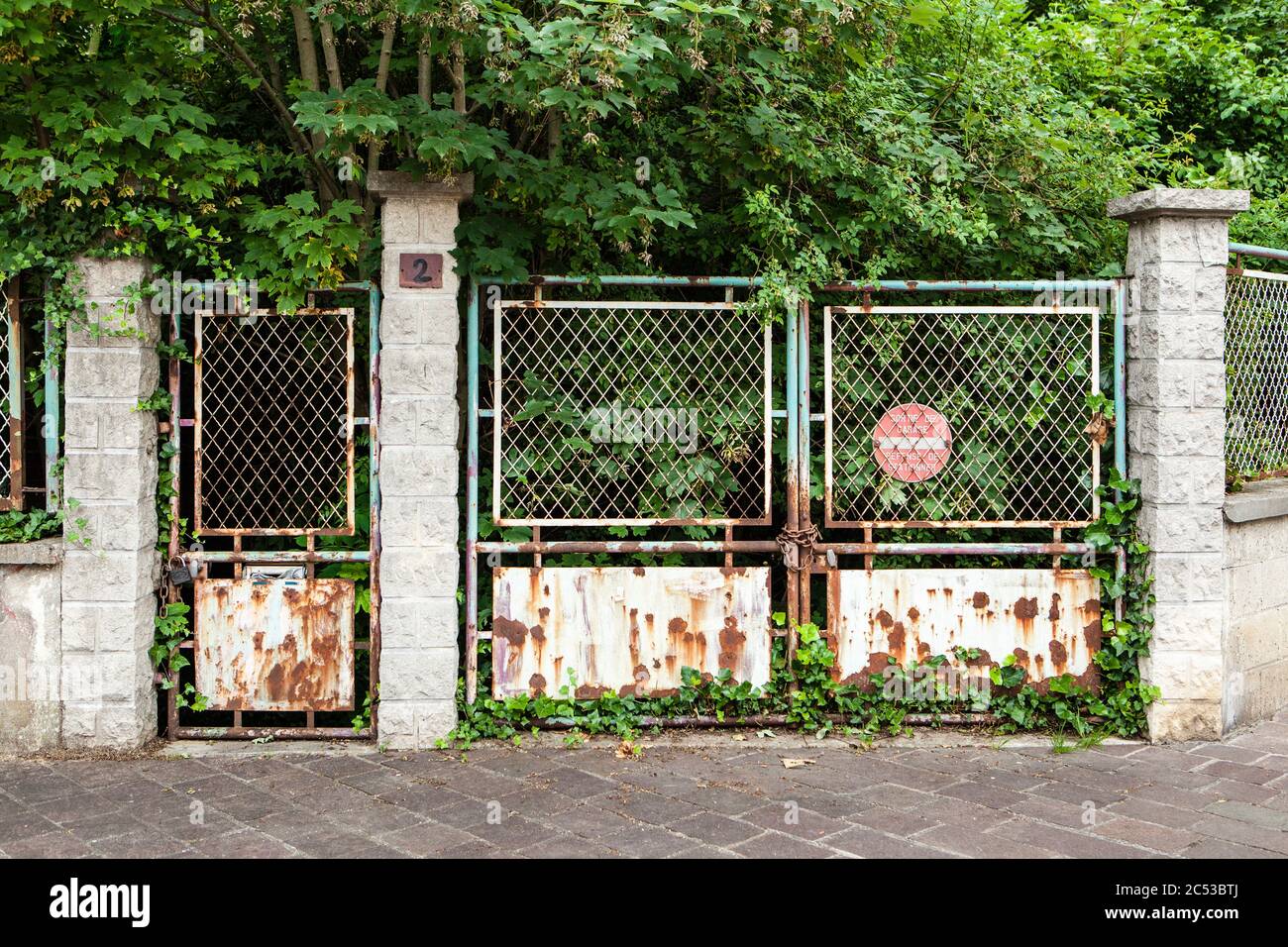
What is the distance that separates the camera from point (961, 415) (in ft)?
20.1

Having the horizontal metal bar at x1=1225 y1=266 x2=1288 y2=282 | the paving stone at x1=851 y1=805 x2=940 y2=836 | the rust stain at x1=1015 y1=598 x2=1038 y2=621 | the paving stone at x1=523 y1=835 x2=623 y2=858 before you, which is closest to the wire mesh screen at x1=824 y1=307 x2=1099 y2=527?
the rust stain at x1=1015 y1=598 x2=1038 y2=621

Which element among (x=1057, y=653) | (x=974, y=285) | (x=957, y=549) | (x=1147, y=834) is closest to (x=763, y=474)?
(x=957, y=549)

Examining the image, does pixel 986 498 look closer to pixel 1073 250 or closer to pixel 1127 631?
pixel 1127 631

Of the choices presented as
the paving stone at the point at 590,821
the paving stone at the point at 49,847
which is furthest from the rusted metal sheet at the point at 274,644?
the paving stone at the point at 590,821

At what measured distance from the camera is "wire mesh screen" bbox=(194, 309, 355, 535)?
583cm

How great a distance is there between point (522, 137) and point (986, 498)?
10.5 ft

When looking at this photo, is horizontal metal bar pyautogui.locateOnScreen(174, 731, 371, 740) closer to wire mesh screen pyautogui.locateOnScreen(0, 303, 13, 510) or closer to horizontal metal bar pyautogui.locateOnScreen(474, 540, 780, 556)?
horizontal metal bar pyautogui.locateOnScreen(474, 540, 780, 556)

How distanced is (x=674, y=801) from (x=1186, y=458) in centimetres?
321

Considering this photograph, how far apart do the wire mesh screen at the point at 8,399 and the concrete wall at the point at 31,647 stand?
0.37 meters

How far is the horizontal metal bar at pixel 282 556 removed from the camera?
5758 mm

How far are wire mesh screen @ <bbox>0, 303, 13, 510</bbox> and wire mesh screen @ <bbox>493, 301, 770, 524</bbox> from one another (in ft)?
8.03

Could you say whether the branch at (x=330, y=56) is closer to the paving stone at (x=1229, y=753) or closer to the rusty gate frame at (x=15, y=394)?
the rusty gate frame at (x=15, y=394)

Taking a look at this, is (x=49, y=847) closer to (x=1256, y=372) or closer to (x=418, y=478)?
(x=418, y=478)

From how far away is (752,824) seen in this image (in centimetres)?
459
